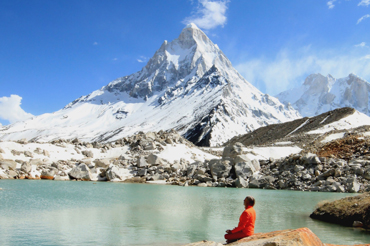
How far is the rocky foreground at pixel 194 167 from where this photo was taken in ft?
102

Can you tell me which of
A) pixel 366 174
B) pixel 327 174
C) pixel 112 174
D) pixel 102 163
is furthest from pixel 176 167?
pixel 366 174

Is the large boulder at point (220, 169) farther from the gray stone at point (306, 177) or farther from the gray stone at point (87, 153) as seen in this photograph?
the gray stone at point (87, 153)

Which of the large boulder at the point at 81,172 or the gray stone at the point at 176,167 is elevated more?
the gray stone at the point at 176,167

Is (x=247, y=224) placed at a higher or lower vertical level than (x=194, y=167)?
lower

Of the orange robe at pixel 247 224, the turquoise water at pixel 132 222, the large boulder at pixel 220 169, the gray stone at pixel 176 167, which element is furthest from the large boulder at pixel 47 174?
the orange robe at pixel 247 224

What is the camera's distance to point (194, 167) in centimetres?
3928

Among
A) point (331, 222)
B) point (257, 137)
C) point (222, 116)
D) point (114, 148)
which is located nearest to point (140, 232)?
point (331, 222)

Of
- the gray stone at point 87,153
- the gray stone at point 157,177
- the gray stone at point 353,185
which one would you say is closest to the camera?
the gray stone at point 353,185

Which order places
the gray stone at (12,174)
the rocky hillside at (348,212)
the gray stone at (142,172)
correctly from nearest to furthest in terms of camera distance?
the rocky hillside at (348,212) < the gray stone at (12,174) < the gray stone at (142,172)

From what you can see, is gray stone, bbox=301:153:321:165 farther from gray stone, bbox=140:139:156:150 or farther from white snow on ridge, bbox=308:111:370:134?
white snow on ridge, bbox=308:111:370:134

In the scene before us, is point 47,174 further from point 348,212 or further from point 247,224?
point 247,224

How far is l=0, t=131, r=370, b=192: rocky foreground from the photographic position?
30.9 meters

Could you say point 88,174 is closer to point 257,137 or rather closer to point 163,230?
point 163,230

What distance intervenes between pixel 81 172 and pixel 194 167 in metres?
14.4
